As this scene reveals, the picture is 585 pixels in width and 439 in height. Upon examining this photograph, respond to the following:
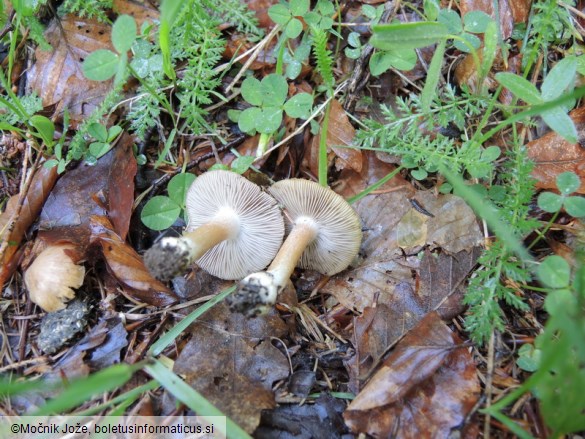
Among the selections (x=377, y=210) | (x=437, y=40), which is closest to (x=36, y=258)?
(x=377, y=210)

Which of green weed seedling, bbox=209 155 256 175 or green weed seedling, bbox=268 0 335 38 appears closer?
green weed seedling, bbox=209 155 256 175

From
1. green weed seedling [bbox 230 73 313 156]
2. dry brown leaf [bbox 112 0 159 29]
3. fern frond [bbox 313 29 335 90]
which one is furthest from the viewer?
dry brown leaf [bbox 112 0 159 29]

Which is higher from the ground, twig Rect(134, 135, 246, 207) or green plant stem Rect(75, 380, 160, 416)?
twig Rect(134, 135, 246, 207)

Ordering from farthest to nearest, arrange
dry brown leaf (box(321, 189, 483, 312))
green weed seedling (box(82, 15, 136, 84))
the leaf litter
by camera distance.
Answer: dry brown leaf (box(321, 189, 483, 312)) < green weed seedling (box(82, 15, 136, 84)) < the leaf litter

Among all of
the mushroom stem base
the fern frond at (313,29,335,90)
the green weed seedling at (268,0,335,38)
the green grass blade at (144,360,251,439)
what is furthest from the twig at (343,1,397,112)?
the green grass blade at (144,360,251,439)

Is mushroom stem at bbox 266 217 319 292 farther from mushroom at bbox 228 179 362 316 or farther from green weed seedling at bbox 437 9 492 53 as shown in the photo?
green weed seedling at bbox 437 9 492 53

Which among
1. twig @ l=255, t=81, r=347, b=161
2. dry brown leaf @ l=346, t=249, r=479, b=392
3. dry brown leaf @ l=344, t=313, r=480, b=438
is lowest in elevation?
dry brown leaf @ l=344, t=313, r=480, b=438

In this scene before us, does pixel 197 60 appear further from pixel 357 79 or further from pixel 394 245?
pixel 394 245
